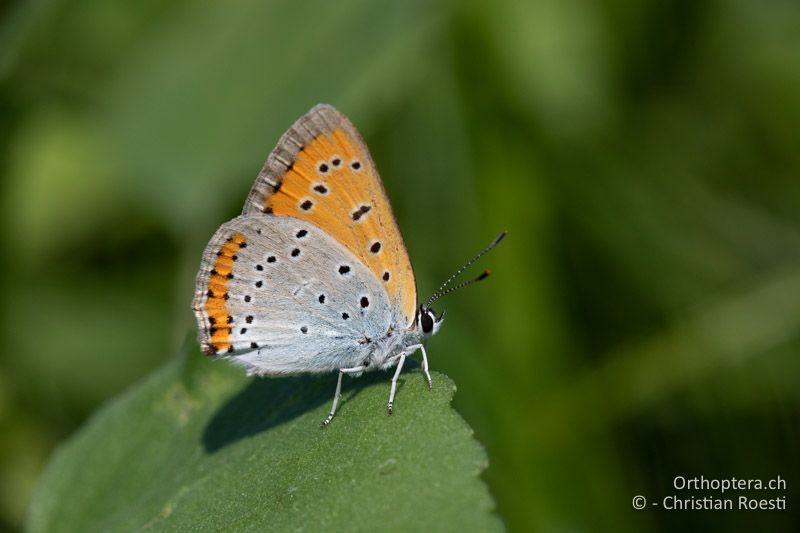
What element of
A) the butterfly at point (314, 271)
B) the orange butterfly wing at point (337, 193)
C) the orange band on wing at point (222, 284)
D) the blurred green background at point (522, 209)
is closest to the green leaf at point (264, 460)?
the butterfly at point (314, 271)

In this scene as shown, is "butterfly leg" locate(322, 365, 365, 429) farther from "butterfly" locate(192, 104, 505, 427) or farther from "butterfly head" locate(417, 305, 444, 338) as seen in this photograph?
"butterfly head" locate(417, 305, 444, 338)

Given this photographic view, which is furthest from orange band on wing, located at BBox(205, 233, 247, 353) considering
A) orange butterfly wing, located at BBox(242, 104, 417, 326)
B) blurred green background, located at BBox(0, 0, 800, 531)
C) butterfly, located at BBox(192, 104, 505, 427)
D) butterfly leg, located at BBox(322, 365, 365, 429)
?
blurred green background, located at BBox(0, 0, 800, 531)

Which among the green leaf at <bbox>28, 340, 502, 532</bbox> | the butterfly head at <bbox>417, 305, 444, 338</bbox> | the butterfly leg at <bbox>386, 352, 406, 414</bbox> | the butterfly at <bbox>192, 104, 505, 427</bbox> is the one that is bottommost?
the green leaf at <bbox>28, 340, 502, 532</bbox>

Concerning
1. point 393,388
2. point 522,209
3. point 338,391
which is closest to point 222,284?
point 338,391

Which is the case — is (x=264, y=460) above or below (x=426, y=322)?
below

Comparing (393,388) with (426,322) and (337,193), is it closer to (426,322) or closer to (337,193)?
(426,322)
